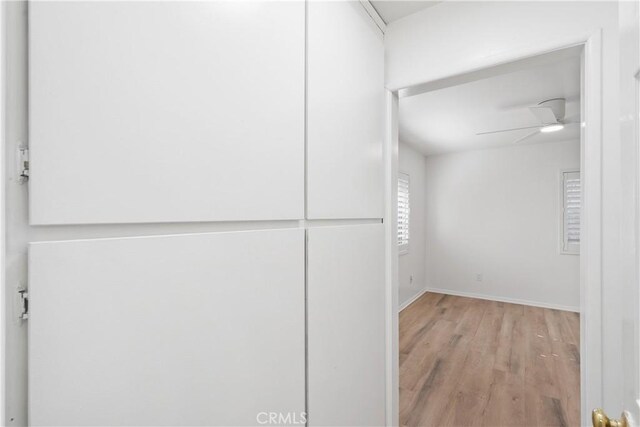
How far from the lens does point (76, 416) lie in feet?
1.77

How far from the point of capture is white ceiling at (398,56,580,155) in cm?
239

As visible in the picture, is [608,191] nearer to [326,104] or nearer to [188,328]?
[326,104]

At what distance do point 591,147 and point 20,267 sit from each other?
162 cm

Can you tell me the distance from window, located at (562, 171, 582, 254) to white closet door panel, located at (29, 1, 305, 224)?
4904 millimetres

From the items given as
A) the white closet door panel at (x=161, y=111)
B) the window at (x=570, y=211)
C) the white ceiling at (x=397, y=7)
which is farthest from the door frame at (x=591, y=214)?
the window at (x=570, y=211)

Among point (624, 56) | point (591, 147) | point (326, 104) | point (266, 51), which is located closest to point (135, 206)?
point (266, 51)

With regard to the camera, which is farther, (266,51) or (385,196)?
(385,196)

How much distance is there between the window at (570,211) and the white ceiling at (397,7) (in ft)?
13.7

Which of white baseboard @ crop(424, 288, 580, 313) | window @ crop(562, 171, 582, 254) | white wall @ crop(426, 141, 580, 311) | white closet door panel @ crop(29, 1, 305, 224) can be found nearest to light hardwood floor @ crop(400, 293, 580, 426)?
white baseboard @ crop(424, 288, 580, 313)

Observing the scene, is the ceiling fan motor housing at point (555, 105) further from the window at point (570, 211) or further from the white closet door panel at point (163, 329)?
the white closet door panel at point (163, 329)

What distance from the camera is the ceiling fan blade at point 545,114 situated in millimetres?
2805

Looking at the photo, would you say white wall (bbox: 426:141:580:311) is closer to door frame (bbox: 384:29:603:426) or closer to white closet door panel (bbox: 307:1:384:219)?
door frame (bbox: 384:29:603:426)

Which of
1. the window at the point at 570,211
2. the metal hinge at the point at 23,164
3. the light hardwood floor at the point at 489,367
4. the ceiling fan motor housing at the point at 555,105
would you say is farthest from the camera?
the window at the point at 570,211

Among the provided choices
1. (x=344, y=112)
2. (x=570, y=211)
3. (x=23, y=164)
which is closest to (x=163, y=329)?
(x=23, y=164)
